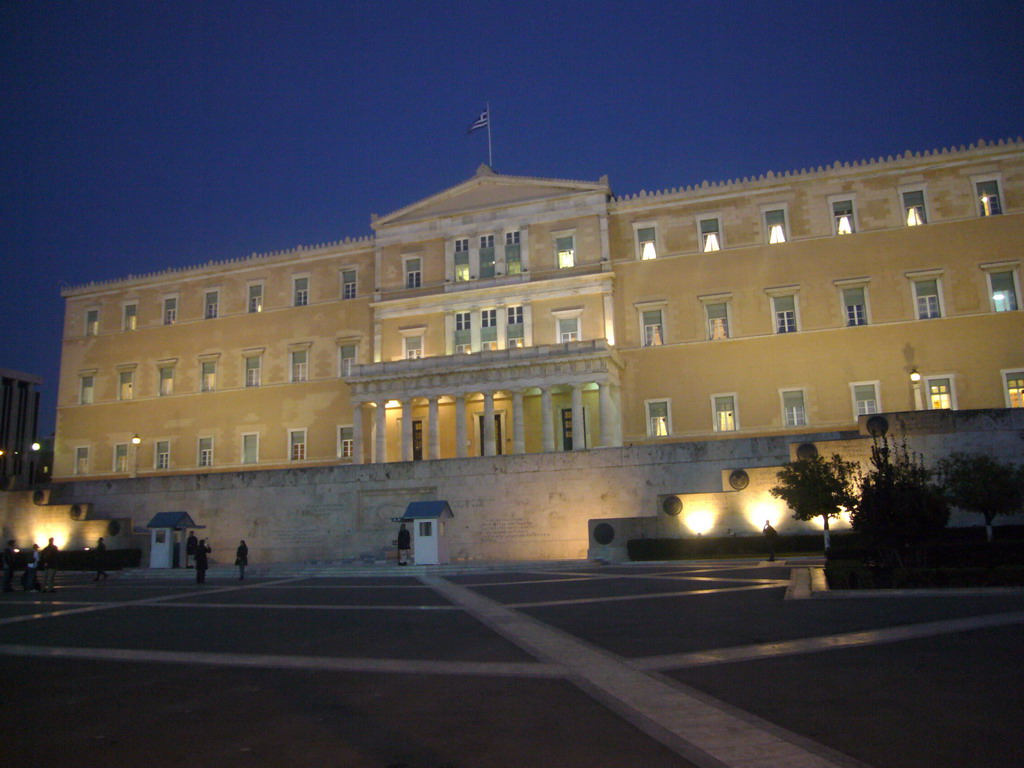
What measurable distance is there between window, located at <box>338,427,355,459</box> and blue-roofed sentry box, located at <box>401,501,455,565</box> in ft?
63.6

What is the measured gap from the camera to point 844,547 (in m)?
23.2

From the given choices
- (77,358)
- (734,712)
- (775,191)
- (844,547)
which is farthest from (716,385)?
(77,358)

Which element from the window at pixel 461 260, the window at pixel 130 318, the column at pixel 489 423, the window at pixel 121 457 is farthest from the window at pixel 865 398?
the window at pixel 130 318

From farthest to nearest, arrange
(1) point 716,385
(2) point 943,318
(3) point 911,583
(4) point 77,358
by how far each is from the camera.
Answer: (4) point 77,358, (1) point 716,385, (2) point 943,318, (3) point 911,583

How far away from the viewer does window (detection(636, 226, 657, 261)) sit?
46.0 metres

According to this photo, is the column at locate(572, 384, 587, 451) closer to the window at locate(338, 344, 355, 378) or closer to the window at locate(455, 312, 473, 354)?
the window at locate(455, 312, 473, 354)

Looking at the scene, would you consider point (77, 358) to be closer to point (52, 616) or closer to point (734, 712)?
point (52, 616)

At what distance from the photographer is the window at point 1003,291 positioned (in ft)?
131

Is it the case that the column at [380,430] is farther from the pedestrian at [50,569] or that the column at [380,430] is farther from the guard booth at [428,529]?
the pedestrian at [50,569]

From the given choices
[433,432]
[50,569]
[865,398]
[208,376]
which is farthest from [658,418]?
[208,376]

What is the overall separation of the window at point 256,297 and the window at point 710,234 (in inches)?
1162

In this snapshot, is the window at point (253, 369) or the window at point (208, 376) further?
the window at point (208, 376)

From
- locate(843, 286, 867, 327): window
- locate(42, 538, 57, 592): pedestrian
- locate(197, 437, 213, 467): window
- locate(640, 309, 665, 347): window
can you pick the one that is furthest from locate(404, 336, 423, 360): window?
locate(42, 538, 57, 592): pedestrian

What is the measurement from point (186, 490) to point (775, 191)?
35021 millimetres
